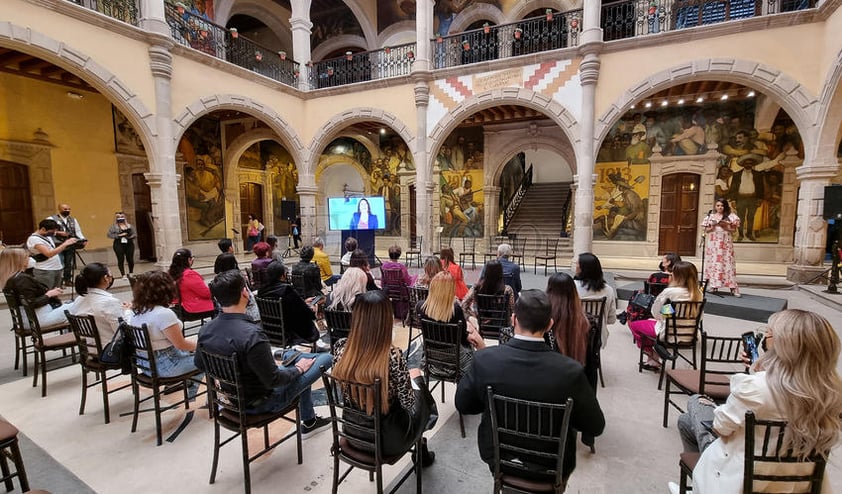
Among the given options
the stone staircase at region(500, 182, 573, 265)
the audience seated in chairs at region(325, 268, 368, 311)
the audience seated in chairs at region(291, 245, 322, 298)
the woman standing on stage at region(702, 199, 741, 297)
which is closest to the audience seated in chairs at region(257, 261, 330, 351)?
the audience seated in chairs at region(325, 268, 368, 311)

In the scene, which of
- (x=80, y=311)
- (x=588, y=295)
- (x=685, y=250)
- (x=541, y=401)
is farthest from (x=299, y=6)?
(x=685, y=250)

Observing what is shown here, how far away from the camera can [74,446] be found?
7.95 ft

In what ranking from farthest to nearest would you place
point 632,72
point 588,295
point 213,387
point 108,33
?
point 632,72, point 108,33, point 588,295, point 213,387

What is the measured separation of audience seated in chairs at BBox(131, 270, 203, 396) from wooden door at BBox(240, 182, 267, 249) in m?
10.7

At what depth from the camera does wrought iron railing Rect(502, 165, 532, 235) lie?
13.2 metres

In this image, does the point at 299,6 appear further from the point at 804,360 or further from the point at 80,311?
the point at 804,360

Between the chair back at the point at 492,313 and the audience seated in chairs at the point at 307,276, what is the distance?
2.13m

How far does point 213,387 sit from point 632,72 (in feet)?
27.2

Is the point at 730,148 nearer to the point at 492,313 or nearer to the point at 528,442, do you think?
the point at 492,313

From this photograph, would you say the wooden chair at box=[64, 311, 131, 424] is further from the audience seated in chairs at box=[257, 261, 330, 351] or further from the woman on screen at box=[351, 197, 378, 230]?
the woman on screen at box=[351, 197, 378, 230]

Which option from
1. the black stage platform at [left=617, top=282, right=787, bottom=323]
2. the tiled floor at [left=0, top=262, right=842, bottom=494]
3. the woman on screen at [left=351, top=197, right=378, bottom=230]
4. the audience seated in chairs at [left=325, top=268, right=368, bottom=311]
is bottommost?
the tiled floor at [left=0, top=262, right=842, bottom=494]

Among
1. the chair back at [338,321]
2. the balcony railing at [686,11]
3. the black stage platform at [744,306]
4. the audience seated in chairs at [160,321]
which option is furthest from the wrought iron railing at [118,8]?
the black stage platform at [744,306]

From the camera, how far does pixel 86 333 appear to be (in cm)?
265

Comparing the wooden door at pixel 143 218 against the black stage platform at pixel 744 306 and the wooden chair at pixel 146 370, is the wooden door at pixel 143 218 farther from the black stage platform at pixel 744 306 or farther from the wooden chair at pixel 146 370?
the black stage platform at pixel 744 306
